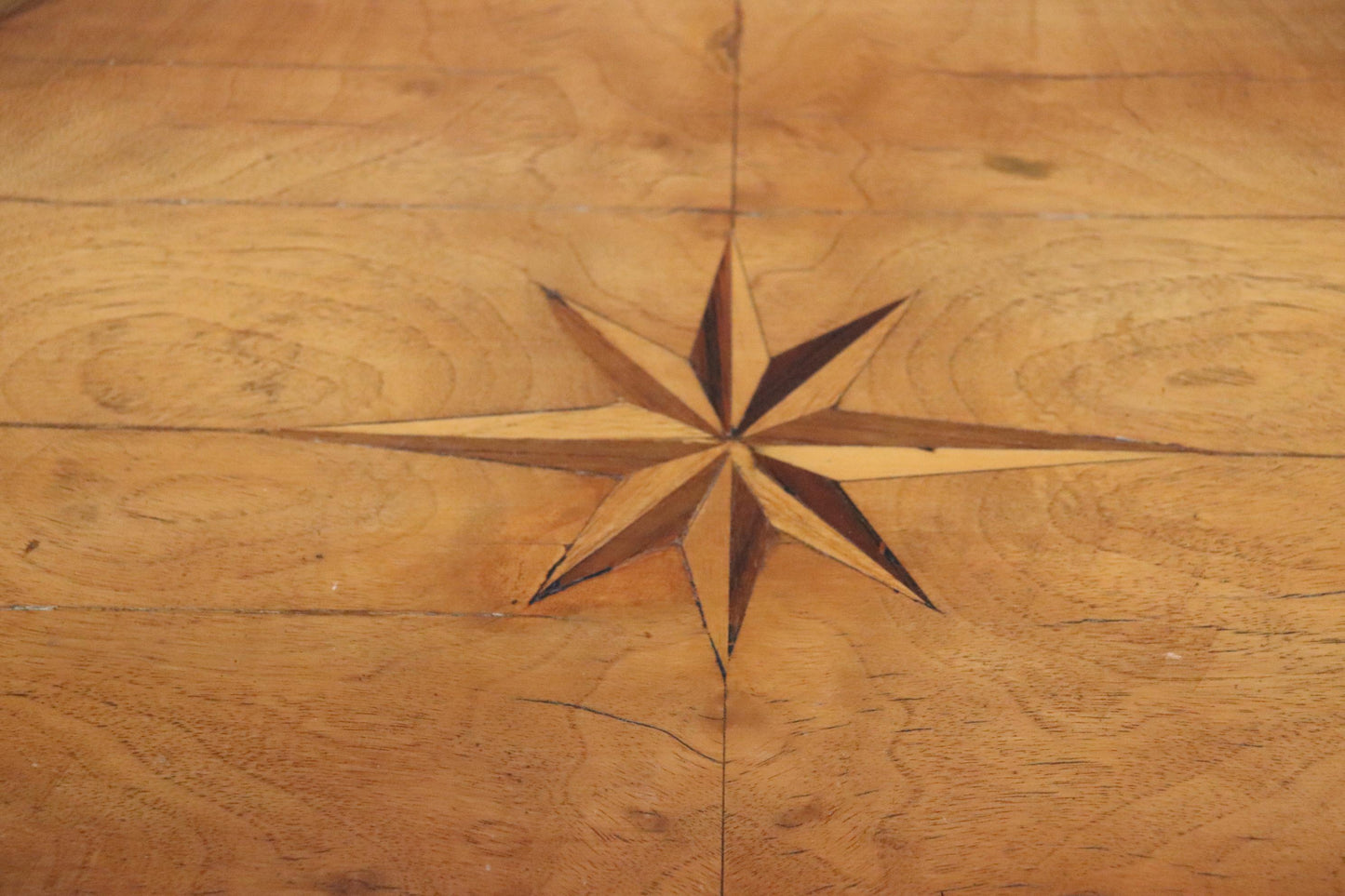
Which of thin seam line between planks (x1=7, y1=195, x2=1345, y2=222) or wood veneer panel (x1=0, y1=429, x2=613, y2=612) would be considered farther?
thin seam line between planks (x1=7, y1=195, x2=1345, y2=222)

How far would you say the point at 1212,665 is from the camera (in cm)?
64

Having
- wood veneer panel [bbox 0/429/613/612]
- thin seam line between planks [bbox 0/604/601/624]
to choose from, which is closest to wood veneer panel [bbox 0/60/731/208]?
wood veneer panel [bbox 0/429/613/612]

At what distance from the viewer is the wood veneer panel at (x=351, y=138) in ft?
2.91

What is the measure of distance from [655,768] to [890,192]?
1.73ft

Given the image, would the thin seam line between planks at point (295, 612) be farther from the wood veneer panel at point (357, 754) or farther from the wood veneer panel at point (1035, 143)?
the wood veneer panel at point (1035, 143)

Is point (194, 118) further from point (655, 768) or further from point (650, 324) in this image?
point (655, 768)

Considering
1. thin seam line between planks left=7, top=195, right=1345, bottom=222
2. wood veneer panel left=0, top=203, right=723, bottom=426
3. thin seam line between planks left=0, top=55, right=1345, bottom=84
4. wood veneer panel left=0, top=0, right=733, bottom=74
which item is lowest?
wood veneer panel left=0, top=203, right=723, bottom=426

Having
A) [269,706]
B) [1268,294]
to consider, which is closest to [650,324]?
[269,706]

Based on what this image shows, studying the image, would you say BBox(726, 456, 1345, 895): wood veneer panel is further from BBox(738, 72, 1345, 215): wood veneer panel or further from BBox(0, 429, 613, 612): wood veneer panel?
BBox(738, 72, 1345, 215): wood veneer panel

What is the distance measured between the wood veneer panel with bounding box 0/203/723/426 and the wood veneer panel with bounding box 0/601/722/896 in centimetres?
17

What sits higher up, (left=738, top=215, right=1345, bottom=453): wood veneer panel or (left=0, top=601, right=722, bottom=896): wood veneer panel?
(left=738, top=215, right=1345, bottom=453): wood veneer panel

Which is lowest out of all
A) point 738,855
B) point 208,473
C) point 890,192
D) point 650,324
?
point 738,855

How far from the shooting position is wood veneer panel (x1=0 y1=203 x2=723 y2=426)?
30.0 inches

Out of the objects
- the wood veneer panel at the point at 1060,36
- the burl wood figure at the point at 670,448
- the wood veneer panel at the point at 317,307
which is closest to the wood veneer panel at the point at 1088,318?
the burl wood figure at the point at 670,448
